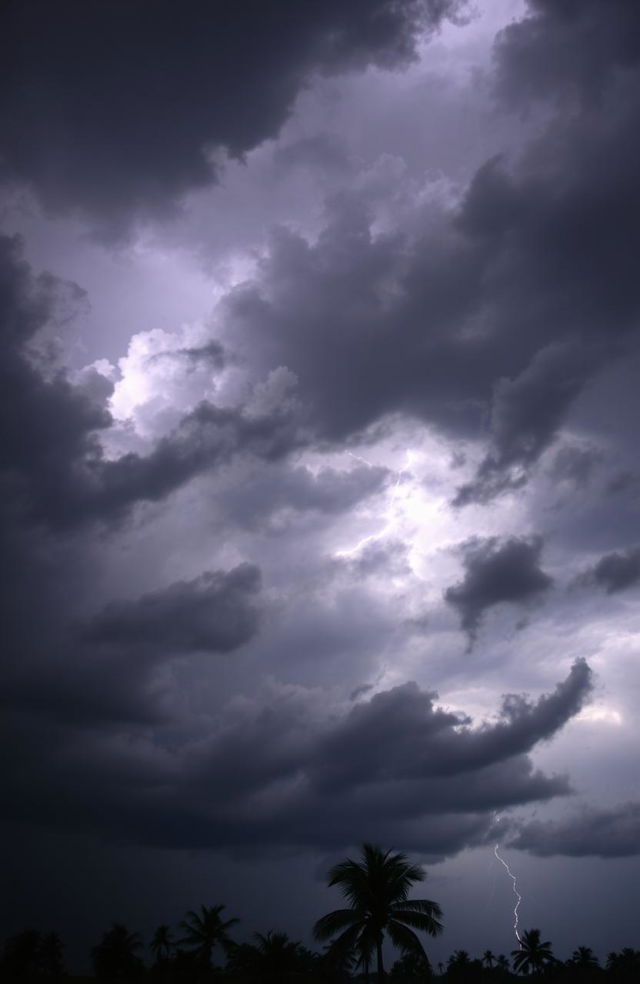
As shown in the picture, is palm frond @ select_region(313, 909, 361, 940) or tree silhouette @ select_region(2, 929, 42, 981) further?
tree silhouette @ select_region(2, 929, 42, 981)

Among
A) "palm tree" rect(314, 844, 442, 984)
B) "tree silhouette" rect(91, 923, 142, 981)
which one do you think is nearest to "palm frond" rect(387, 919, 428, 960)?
"palm tree" rect(314, 844, 442, 984)

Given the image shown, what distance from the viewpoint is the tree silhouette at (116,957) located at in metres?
72.4

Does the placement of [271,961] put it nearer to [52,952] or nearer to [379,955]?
[379,955]

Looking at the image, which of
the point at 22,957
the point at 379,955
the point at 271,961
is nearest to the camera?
the point at 379,955

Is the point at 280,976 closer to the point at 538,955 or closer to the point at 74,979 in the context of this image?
the point at 74,979

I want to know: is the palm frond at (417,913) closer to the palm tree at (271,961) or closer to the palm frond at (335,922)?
the palm frond at (335,922)

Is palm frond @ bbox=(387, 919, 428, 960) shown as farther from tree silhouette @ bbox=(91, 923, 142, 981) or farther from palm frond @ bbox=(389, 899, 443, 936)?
tree silhouette @ bbox=(91, 923, 142, 981)

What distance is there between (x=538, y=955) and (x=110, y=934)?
68.4 meters

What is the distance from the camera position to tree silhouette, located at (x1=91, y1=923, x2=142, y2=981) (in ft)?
238

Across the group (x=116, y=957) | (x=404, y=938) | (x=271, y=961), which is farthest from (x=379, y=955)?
(x=116, y=957)

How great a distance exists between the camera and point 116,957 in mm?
75375

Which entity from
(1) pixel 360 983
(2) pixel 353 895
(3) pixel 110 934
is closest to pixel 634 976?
(2) pixel 353 895

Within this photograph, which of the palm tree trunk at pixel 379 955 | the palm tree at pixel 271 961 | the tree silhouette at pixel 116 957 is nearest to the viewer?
the palm tree trunk at pixel 379 955

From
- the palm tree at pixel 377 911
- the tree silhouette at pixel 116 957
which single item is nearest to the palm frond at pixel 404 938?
the palm tree at pixel 377 911
